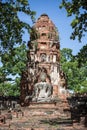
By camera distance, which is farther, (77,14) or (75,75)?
(75,75)

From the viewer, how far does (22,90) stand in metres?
28.6

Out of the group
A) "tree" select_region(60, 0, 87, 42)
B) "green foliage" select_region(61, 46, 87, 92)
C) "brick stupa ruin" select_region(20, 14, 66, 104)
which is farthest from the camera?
"green foliage" select_region(61, 46, 87, 92)

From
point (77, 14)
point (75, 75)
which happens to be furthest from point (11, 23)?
point (75, 75)

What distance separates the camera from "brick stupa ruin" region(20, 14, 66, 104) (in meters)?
26.5

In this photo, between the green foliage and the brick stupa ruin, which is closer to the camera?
the brick stupa ruin

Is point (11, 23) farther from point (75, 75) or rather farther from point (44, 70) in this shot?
point (75, 75)

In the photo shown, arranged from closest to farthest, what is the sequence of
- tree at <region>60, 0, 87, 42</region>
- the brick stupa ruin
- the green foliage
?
tree at <region>60, 0, 87, 42</region> → the brick stupa ruin → the green foliage

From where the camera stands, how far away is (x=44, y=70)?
1089 inches

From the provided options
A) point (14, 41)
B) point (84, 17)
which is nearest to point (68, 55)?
point (14, 41)

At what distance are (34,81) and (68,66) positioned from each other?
13.8 m

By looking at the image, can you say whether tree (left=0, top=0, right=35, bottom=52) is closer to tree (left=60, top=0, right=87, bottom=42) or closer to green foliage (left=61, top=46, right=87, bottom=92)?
tree (left=60, top=0, right=87, bottom=42)

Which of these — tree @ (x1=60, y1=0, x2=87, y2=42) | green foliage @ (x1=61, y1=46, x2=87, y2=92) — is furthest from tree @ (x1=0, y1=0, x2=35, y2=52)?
green foliage @ (x1=61, y1=46, x2=87, y2=92)

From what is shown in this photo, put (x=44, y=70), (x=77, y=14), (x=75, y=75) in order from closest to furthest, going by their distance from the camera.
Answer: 1. (x=77, y=14)
2. (x=44, y=70)
3. (x=75, y=75)

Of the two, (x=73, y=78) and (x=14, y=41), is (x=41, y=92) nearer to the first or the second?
(x=14, y=41)
